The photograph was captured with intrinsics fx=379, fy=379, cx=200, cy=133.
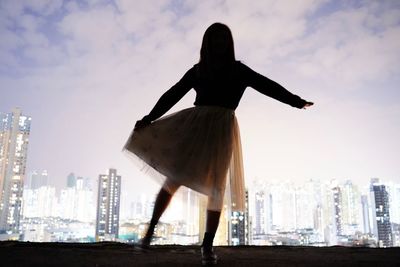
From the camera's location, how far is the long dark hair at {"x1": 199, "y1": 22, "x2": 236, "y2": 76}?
2291 mm

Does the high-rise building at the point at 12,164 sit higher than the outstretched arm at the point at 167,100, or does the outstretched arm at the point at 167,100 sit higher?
the high-rise building at the point at 12,164

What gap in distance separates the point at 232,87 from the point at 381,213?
81.7 meters

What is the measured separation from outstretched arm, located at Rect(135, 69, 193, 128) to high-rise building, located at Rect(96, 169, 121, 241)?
7897cm

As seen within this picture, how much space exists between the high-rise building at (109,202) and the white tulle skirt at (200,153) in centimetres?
7906

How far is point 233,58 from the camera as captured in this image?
7.61 ft

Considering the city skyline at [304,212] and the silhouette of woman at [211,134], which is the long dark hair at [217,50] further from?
the city skyline at [304,212]

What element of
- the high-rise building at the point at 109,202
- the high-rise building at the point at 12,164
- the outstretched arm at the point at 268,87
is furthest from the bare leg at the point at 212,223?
the high-rise building at the point at 109,202

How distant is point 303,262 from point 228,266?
0.52 m

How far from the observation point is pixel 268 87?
7.66 ft

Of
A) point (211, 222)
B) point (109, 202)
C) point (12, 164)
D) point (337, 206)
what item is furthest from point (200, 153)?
point (337, 206)

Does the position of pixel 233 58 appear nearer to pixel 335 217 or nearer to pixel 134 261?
pixel 134 261

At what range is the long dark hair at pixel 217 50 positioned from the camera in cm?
229

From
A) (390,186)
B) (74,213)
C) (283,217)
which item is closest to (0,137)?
(74,213)

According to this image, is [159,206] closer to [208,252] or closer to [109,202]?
[208,252]
